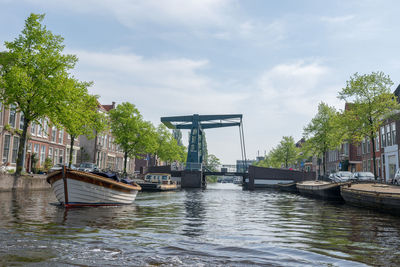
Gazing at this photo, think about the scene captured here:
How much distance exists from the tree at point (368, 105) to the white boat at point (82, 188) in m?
20.2

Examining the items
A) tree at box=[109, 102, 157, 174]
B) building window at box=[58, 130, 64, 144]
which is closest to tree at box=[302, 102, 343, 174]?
tree at box=[109, 102, 157, 174]

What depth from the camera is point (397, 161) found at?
33750 mm

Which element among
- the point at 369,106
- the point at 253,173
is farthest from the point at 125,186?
the point at 253,173

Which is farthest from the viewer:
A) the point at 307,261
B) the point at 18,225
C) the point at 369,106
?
the point at 369,106

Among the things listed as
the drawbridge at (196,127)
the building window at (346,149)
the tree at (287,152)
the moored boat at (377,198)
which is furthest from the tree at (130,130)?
the tree at (287,152)

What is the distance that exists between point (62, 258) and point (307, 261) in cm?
377

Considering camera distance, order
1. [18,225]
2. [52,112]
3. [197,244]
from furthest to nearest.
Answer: [52,112] → [18,225] → [197,244]

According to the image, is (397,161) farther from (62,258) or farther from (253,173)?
(62,258)

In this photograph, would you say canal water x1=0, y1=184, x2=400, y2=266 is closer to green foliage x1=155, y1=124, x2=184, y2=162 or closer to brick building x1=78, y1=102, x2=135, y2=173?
Answer: brick building x1=78, y1=102, x2=135, y2=173

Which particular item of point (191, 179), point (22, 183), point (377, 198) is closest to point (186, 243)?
point (377, 198)

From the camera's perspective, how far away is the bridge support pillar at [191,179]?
164 ft

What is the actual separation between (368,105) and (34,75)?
24083 mm

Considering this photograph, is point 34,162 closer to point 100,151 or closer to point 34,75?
point 34,75

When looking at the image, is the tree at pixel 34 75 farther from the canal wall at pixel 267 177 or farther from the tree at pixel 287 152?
the tree at pixel 287 152
